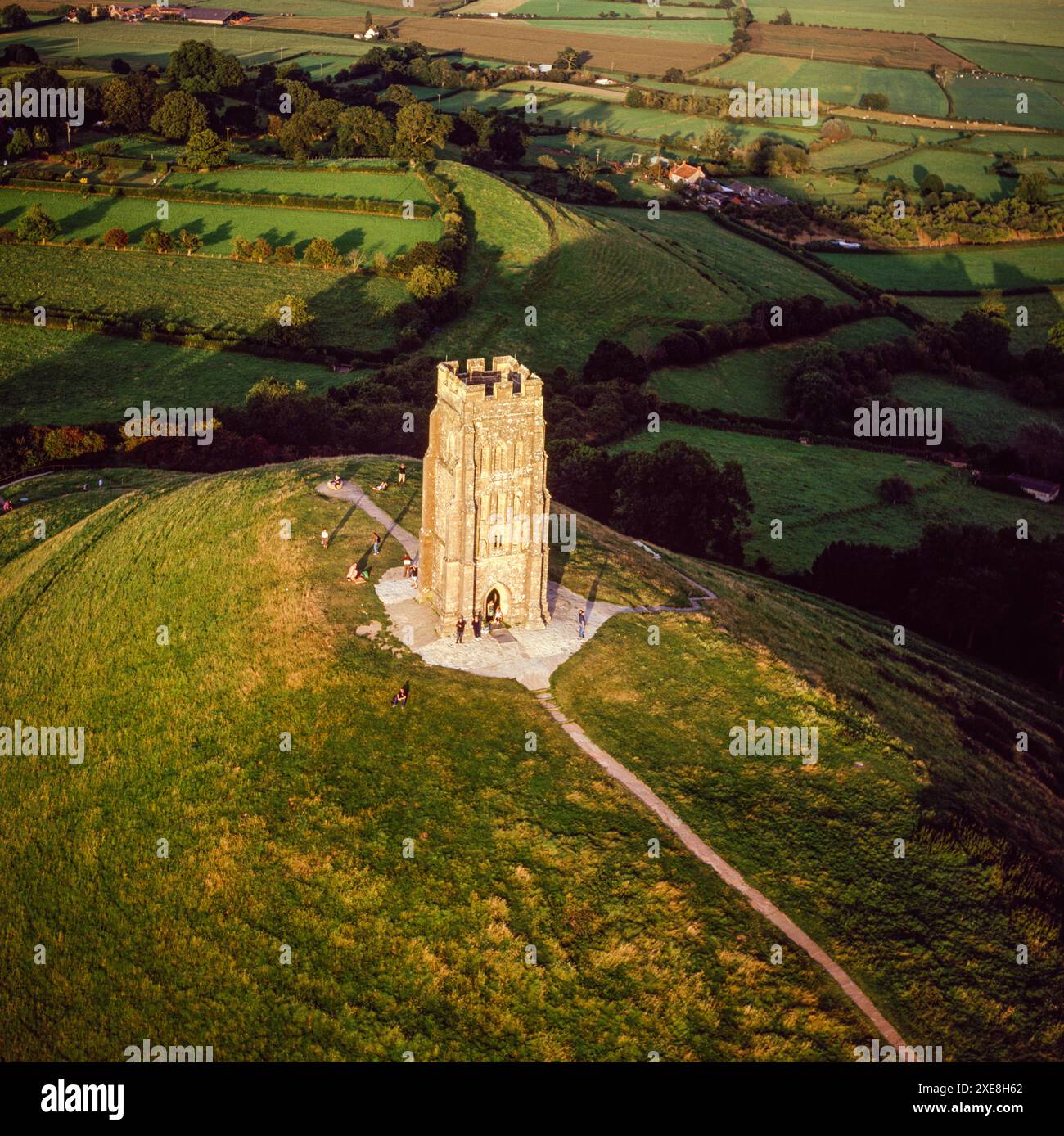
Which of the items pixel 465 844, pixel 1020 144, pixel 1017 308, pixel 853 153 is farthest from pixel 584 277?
pixel 465 844

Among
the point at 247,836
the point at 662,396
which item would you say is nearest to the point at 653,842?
the point at 247,836

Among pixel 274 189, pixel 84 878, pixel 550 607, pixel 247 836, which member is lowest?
pixel 84 878

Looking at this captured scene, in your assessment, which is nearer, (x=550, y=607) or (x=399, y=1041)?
(x=399, y=1041)

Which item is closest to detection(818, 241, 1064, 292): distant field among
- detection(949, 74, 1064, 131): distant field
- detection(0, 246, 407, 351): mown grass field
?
detection(949, 74, 1064, 131): distant field

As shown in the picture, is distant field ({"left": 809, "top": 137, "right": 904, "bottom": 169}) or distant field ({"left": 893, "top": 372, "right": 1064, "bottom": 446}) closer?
distant field ({"left": 893, "top": 372, "right": 1064, "bottom": 446})

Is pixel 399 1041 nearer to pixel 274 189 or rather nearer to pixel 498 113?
pixel 274 189

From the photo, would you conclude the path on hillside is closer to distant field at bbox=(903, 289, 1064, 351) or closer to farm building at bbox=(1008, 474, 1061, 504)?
farm building at bbox=(1008, 474, 1061, 504)
